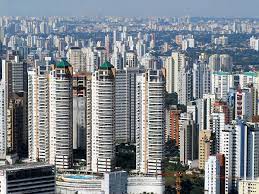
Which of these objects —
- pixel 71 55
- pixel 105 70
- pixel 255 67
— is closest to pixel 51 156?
pixel 105 70

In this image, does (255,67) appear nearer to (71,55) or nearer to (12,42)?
(71,55)

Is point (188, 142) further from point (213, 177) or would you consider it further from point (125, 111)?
point (213, 177)

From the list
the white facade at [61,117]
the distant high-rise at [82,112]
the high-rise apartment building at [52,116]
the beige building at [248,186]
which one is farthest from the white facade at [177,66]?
the beige building at [248,186]

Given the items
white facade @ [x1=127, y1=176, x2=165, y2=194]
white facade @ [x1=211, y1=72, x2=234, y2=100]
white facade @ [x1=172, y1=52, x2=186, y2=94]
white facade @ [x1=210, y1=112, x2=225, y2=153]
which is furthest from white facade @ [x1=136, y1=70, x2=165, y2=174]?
white facade @ [x1=172, y1=52, x2=186, y2=94]

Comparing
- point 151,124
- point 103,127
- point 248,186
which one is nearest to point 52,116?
point 103,127

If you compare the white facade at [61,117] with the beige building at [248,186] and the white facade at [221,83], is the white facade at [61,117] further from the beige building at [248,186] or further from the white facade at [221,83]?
the white facade at [221,83]

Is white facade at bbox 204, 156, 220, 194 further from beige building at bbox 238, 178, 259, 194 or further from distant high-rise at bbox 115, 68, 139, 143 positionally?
distant high-rise at bbox 115, 68, 139, 143

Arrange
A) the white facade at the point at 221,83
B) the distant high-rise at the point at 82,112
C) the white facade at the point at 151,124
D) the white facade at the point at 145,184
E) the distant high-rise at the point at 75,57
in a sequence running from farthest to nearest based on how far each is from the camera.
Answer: the distant high-rise at the point at 75,57
the white facade at the point at 221,83
the distant high-rise at the point at 82,112
the white facade at the point at 151,124
the white facade at the point at 145,184
